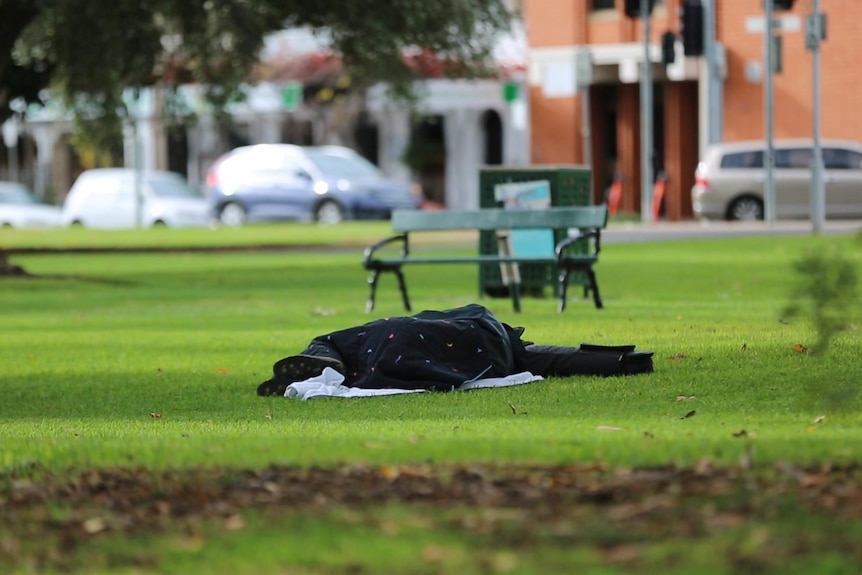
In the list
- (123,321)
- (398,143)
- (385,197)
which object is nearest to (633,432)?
Result: (123,321)

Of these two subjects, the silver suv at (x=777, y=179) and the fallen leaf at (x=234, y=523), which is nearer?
the fallen leaf at (x=234, y=523)

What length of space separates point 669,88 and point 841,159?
10500mm

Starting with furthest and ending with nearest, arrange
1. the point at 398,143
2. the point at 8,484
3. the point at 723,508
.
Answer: the point at 398,143
the point at 8,484
the point at 723,508

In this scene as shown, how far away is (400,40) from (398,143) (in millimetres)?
31852

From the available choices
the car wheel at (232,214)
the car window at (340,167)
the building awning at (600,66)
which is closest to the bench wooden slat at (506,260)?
the building awning at (600,66)

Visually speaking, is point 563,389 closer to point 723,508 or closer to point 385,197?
point 723,508

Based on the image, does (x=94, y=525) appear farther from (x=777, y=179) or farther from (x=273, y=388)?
(x=777, y=179)

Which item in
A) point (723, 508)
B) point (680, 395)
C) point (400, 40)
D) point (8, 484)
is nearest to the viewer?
point (723, 508)

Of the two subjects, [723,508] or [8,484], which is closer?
[723,508]

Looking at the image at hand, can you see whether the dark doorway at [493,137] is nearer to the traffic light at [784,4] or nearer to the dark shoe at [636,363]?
the traffic light at [784,4]

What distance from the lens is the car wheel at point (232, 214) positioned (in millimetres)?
46781

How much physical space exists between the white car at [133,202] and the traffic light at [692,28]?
18.9m

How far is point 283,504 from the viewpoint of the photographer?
5691 mm

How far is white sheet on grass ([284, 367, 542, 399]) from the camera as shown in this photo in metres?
9.98
